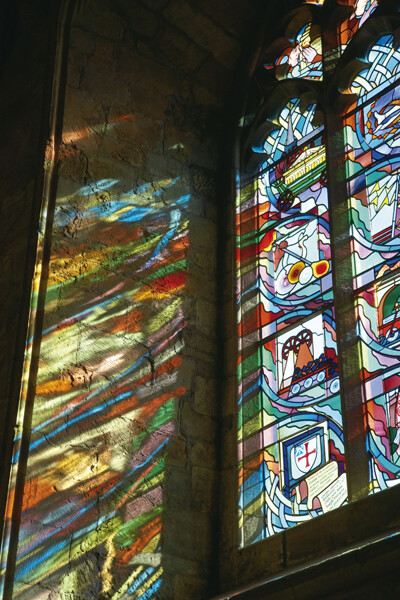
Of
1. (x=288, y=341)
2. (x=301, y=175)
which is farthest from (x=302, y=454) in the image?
(x=301, y=175)

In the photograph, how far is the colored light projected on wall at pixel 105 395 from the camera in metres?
4.08

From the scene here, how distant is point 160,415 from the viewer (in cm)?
457

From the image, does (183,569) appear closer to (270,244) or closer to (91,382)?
(91,382)

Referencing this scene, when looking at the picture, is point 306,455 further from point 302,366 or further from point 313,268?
point 313,268

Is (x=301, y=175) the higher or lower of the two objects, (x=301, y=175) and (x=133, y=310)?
the higher

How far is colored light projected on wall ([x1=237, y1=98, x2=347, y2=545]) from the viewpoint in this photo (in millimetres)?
4141

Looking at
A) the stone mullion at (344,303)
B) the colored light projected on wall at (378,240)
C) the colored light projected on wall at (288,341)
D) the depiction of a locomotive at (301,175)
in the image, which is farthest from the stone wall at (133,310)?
the colored light projected on wall at (378,240)

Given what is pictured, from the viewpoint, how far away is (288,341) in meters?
4.55

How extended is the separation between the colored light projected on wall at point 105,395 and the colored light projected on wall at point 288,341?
13.8 inches

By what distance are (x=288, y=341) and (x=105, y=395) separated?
0.84m

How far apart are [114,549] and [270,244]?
64.6 inches

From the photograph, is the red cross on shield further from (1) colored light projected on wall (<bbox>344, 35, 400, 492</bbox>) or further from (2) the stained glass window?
(1) colored light projected on wall (<bbox>344, 35, 400, 492</bbox>)

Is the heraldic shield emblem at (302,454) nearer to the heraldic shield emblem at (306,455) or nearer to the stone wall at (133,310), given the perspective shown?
the heraldic shield emblem at (306,455)

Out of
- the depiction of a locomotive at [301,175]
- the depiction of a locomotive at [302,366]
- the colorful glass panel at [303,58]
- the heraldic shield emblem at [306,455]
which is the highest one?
the colorful glass panel at [303,58]
